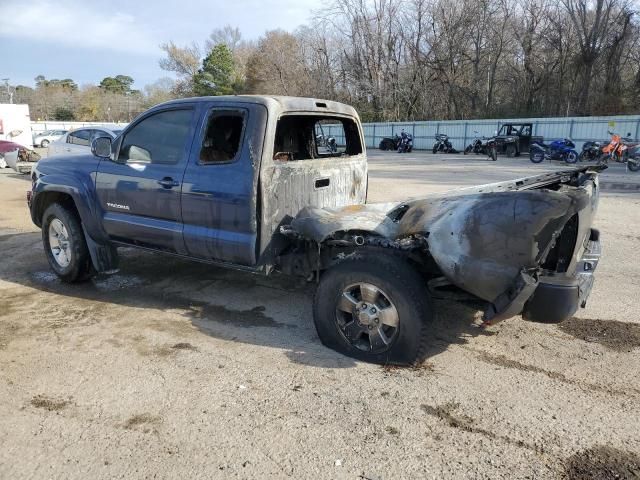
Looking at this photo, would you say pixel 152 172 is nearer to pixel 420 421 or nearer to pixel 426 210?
pixel 426 210

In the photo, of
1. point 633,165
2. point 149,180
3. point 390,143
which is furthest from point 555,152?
point 149,180

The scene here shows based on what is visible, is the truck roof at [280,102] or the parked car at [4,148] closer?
the truck roof at [280,102]

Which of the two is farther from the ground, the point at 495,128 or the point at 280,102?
the point at 495,128

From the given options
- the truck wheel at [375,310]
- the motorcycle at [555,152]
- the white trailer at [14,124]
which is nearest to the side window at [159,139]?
the truck wheel at [375,310]

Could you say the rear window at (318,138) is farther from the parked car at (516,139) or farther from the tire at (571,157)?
the parked car at (516,139)

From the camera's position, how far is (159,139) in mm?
4660

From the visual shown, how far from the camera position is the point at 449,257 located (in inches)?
126

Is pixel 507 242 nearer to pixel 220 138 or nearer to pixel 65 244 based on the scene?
pixel 220 138

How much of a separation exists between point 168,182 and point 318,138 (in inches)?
68.7

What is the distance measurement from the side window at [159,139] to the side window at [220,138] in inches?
8.3

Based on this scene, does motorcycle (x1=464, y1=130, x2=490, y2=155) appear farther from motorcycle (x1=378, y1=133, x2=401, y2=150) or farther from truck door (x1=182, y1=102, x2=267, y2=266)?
truck door (x1=182, y1=102, x2=267, y2=266)

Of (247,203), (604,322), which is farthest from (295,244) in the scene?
(604,322)

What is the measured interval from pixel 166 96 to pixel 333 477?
86048 mm

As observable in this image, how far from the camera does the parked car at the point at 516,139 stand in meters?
27.1
